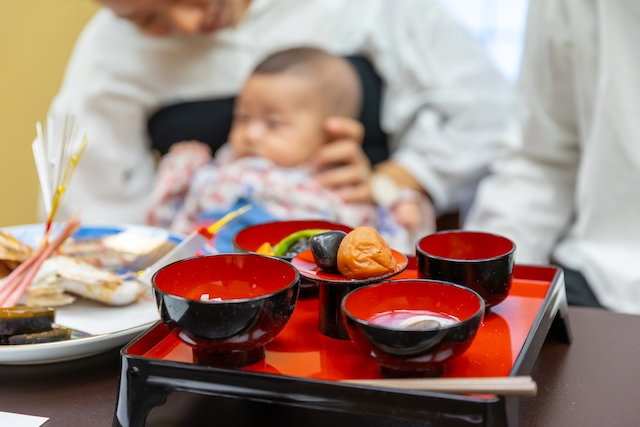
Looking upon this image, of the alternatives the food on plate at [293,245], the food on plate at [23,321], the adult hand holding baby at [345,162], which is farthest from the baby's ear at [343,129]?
the food on plate at [23,321]

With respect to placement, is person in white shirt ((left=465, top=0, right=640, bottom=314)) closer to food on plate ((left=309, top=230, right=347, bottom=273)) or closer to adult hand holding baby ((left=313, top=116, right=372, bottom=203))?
adult hand holding baby ((left=313, top=116, right=372, bottom=203))

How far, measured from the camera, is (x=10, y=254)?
2.07 ft

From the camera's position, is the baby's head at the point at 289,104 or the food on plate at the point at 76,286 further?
the baby's head at the point at 289,104

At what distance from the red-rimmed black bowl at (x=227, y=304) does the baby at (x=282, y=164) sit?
2.25 feet

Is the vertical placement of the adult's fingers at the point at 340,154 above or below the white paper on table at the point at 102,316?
above

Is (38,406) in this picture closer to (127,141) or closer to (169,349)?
(169,349)

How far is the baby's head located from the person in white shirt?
421 millimetres

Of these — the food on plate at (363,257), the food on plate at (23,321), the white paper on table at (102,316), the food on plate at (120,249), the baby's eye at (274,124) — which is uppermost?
the baby's eye at (274,124)

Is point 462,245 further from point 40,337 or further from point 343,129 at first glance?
point 343,129

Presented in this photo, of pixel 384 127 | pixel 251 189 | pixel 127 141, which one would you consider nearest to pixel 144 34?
pixel 127 141

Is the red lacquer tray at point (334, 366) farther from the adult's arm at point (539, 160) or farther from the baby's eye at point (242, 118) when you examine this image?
the baby's eye at point (242, 118)

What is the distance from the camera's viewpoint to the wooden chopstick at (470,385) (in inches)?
14.5

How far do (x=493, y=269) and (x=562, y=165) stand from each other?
61cm

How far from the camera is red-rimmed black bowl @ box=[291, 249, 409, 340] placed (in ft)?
1.54
